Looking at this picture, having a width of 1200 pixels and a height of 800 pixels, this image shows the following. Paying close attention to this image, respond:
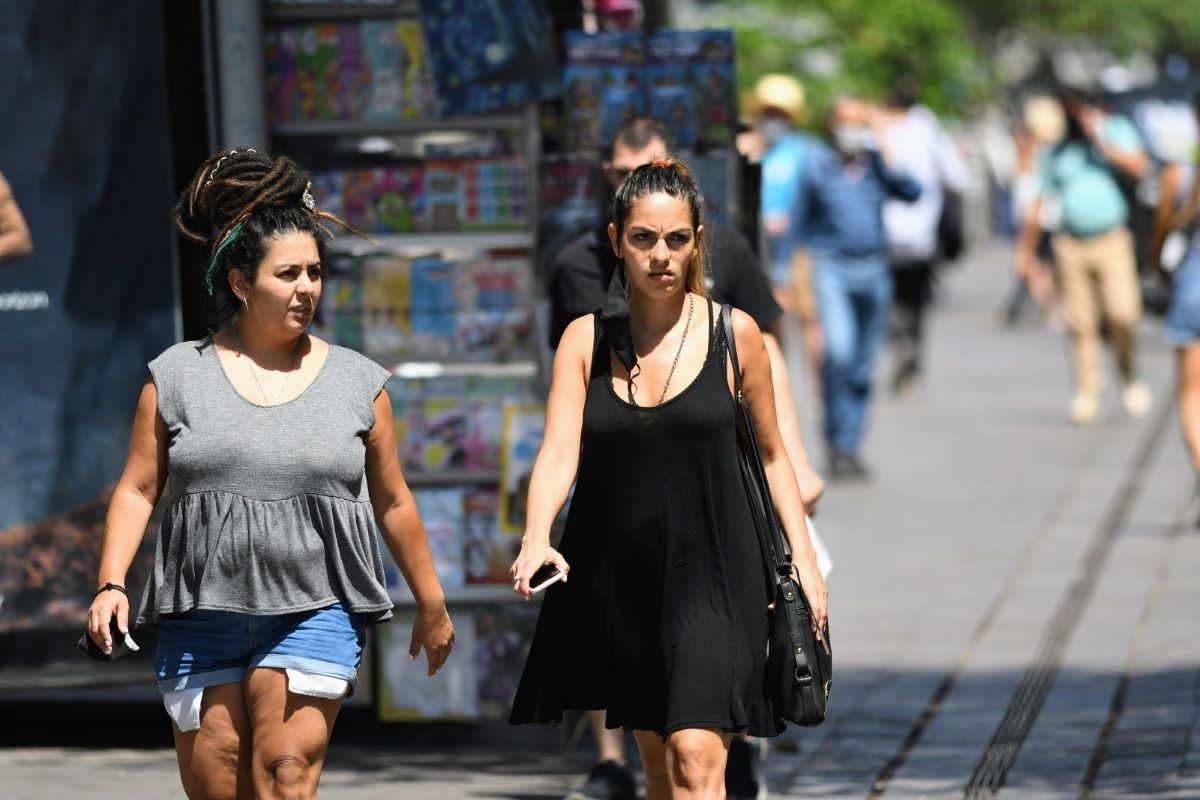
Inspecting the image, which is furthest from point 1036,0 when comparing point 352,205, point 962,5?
point 352,205

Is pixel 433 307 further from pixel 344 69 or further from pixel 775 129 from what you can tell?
pixel 775 129

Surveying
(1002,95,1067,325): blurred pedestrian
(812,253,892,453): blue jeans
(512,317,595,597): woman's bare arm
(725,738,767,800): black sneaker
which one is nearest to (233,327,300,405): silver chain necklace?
(512,317,595,597): woman's bare arm

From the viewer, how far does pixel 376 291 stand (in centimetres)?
721

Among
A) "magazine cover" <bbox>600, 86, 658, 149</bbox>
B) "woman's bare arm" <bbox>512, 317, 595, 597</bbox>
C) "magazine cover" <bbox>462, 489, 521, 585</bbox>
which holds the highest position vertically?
"magazine cover" <bbox>600, 86, 658, 149</bbox>

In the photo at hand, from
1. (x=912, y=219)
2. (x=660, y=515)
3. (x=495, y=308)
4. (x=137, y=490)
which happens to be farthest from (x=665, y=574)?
(x=912, y=219)

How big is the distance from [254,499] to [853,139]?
29.2 feet

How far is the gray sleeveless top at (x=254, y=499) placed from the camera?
4.42 meters

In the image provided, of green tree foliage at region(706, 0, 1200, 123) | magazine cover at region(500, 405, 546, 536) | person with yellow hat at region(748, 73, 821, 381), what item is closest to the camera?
magazine cover at region(500, 405, 546, 536)

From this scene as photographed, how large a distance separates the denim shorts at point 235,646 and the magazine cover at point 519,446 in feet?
8.24

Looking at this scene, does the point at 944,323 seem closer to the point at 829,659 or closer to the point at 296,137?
the point at 296,137

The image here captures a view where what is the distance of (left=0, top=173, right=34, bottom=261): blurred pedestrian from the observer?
595 centimetres

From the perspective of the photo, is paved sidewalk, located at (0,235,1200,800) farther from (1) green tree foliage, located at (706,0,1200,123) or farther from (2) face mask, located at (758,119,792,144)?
(1) green tree foliage, located at (706,0,1200,123)

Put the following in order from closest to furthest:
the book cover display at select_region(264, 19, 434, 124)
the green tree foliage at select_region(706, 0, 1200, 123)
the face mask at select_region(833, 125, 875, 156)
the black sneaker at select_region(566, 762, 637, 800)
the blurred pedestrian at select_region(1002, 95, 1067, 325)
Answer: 1. the black sneaker at select_region(566, 762, 637, 800)
2. the book cover display at select_region(264, 19, 434, 124)
3. the face mask at select_region(833, 125, 875, 156)
4. the green tree foliage at select_region(706, 0, 1200, 123)
5. the blurred pedestrian at select_region(1002, 95, 1067, 325)

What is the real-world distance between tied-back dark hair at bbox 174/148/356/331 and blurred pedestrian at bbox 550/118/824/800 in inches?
57.3
